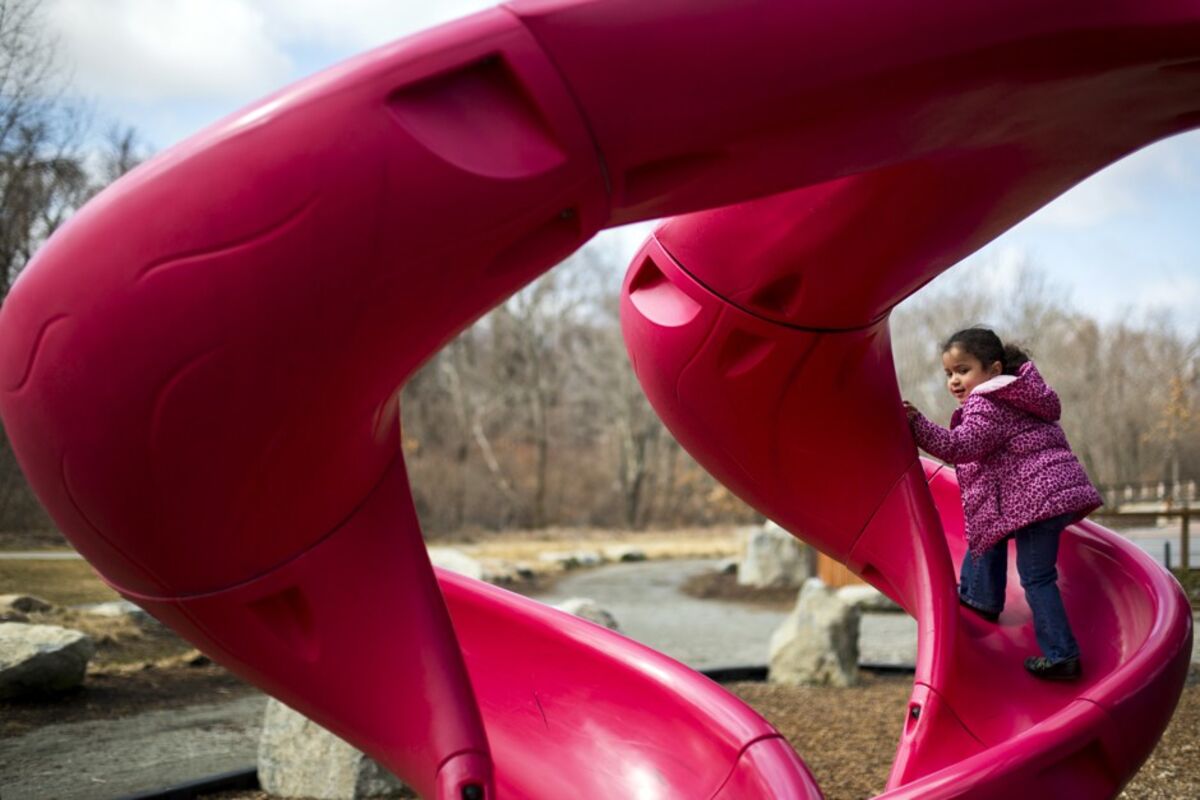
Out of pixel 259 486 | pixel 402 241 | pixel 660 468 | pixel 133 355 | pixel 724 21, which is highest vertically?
pixel 724 21

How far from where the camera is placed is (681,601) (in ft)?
42.9

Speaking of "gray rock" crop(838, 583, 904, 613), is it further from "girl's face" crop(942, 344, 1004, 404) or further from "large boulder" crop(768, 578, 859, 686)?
"girl's face" crop(942, 344, 1004, 404)

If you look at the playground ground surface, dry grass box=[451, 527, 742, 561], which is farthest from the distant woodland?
the playground ground surface

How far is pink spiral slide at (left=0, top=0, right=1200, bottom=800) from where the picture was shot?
187 cm

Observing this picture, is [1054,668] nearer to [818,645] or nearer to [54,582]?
[818,645]

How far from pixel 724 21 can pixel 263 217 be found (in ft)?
2.73

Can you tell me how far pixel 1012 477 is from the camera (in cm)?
348

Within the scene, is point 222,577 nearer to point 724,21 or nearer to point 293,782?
point 724,21

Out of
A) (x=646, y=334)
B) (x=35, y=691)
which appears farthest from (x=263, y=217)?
(x=35, y=691)

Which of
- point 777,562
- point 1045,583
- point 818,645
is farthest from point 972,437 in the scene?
point 777,562

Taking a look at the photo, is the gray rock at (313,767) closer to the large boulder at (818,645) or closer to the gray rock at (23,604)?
the large boulder at (818,645)

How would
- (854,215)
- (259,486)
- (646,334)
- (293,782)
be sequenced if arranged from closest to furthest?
(259,486), (854,215), (646,334), (293,782)

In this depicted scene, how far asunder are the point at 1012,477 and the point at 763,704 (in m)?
3.57

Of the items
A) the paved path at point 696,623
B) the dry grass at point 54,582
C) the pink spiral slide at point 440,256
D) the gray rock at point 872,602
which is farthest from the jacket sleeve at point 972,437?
the gray rock at point 872,602
